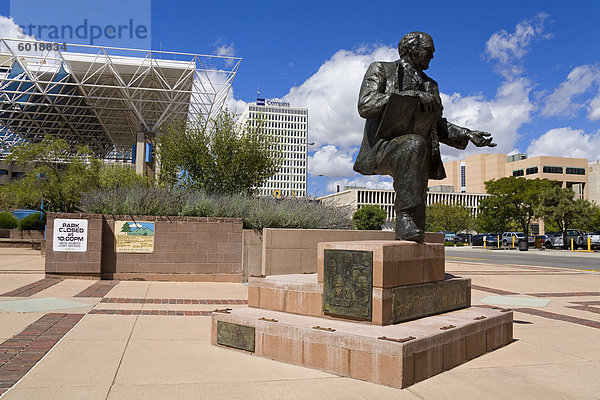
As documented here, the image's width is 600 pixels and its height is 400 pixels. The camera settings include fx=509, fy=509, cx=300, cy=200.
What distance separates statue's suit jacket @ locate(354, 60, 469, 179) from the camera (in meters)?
6.10

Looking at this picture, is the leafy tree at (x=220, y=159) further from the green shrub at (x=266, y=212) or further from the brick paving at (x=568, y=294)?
the brick paving at (x=568, y=294)

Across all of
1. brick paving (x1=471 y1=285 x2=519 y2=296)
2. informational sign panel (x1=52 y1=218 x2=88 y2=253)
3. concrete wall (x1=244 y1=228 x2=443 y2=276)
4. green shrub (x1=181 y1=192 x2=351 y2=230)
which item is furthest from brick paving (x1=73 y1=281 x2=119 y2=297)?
brick paving (x1=471 y1=285 x2=519 y2=296)

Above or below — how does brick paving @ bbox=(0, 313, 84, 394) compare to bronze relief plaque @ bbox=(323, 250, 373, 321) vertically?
below

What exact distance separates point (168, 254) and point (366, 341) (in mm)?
8900

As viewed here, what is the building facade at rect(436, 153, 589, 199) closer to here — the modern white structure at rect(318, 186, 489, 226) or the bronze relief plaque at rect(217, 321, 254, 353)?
the modern white structure at rect(318, 186, 489, 226)

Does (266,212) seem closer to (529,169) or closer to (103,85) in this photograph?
(103,85)

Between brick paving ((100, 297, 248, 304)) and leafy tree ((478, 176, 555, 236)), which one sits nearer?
brick paving ((100, 297, 248, 304))

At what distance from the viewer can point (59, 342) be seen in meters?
5.74

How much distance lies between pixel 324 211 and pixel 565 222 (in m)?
43.0

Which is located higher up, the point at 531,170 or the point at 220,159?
the point at 531,170

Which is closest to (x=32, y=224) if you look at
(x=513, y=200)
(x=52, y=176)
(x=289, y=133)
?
(x=52, y=176)

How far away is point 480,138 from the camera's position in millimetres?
6855

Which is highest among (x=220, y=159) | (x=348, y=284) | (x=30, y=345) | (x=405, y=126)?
(x=220, y=159)

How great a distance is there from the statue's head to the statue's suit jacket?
15 centimetres
